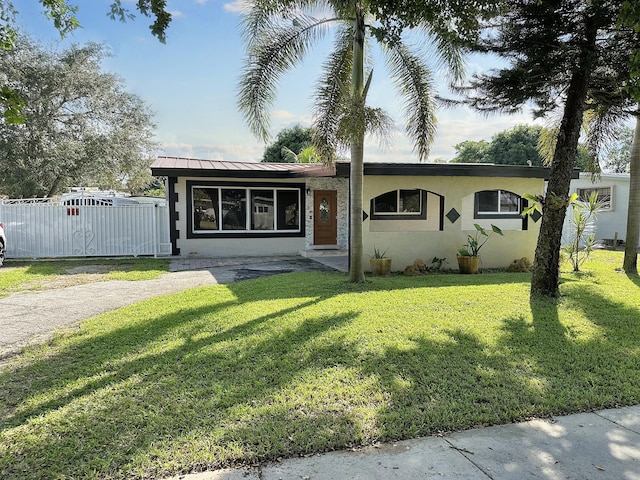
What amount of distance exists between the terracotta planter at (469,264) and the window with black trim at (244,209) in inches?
235

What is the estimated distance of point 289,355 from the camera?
456 cm

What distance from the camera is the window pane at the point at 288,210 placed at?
1457 centimetres

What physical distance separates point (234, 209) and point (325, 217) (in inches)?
125

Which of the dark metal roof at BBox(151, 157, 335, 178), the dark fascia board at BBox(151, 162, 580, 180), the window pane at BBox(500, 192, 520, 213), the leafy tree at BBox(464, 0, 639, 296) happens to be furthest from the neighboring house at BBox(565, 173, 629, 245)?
the dark metal roof at BBox(151, 157, 335, 178)

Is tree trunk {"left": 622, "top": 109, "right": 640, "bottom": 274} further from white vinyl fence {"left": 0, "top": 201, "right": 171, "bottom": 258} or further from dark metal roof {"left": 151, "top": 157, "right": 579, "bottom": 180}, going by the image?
white vinyl fence {"left": 0, "top": 201, "right": 171, "bottom": 258}

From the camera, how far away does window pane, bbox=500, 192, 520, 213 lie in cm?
1270

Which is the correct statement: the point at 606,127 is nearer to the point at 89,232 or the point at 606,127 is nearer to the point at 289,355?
the point at 289,355

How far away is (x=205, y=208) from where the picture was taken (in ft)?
45.3

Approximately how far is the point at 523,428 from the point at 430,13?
4.49 m

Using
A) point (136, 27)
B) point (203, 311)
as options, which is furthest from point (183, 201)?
point (136, 27)

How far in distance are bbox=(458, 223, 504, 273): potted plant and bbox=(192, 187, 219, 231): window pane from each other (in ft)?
25.5


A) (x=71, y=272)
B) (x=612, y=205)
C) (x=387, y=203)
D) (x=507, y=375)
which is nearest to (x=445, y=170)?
(x=387, y=203)

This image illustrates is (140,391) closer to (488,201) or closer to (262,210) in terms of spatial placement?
(262,210)

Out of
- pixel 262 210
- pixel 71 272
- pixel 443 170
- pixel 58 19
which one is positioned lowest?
pixel 71 272
